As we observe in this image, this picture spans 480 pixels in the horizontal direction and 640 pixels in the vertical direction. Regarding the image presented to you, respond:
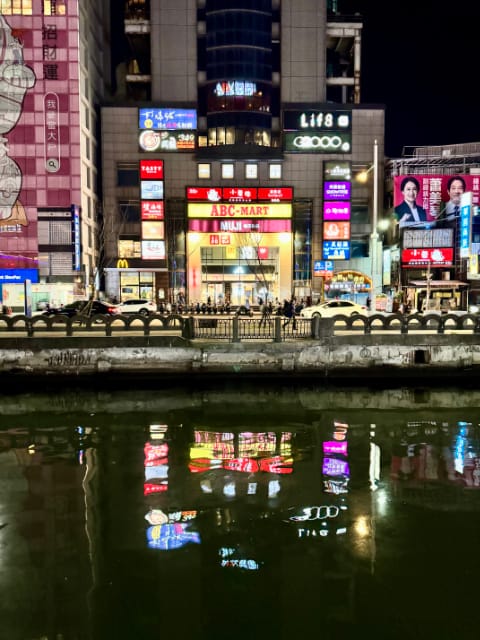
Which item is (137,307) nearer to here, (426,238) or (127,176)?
(127,176)

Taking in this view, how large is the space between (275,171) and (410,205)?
15636 millimetres

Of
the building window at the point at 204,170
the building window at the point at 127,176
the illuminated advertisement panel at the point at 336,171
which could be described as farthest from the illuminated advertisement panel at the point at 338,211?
the building window at the point at 127,176

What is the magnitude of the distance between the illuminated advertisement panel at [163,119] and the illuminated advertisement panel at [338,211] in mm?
17787

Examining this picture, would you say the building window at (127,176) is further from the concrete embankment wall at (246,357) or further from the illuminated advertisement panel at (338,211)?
the concrete embankment wall at (246,357)

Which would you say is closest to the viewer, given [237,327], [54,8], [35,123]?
[237,327]

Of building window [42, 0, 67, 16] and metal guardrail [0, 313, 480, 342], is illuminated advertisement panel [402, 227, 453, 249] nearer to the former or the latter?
metal guardrail [0, 313, 480, 342]

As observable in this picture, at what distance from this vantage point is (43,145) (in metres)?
49.1

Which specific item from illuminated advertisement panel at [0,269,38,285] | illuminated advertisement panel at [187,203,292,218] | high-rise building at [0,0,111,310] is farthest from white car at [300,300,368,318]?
illuminated advertisement panel at [0,269,38,285]

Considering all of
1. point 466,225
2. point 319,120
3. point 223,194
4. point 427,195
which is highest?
point 319,120

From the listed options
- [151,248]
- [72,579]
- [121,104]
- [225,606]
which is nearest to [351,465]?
[225,606]

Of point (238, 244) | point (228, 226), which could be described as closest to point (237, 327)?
point (228, 226)

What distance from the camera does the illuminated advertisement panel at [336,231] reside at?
176ft

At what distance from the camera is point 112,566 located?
7926 millimetres

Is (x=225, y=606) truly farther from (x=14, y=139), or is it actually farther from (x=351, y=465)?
(x=14, y=139)
